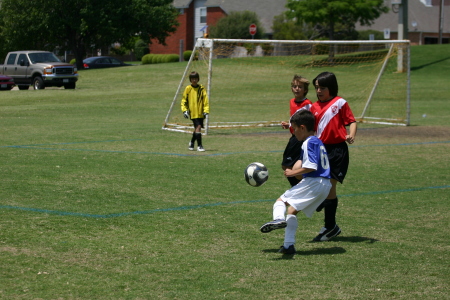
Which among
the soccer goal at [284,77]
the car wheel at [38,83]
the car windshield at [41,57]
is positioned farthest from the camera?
the car windshield at [41,57]

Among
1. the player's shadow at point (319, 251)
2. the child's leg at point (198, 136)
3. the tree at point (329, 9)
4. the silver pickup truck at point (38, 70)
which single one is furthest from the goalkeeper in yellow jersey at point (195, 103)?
the tree at point (329, 9)

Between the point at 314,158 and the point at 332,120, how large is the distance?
0.99 metres

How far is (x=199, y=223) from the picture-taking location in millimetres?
7066

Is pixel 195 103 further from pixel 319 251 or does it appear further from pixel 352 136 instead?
pixel 319 251

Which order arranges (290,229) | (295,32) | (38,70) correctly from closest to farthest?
(290,229), (38,70), (295,32)

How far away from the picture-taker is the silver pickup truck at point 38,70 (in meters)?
32.2

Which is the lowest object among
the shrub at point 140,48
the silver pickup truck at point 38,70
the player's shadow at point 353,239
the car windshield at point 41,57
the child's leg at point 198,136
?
the player's shadow at point 353,239

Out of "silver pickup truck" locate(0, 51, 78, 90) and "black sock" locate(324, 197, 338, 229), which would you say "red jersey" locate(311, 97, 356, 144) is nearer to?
"black sock" locate(324, 197, 338, 229)

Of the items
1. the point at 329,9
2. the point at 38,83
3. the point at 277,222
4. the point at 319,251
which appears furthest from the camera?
the point at 329,9

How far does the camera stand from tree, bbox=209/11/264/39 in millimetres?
57844

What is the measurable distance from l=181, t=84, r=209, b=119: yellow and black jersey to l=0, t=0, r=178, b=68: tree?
37976 mm

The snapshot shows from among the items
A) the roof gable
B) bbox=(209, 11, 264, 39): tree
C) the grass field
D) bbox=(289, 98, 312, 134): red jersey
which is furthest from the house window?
bbox=(289, 98, 312, 134): red jersey

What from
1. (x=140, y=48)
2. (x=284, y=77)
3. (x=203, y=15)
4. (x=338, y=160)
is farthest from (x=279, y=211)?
(x=140, y=48)

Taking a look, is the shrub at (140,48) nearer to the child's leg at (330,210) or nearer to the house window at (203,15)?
the house window at (203,15)
